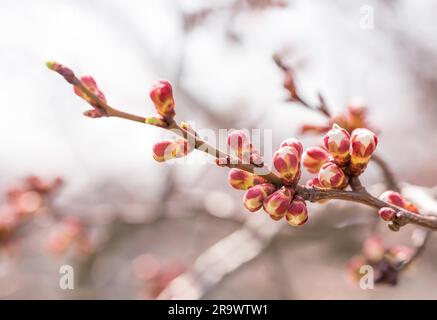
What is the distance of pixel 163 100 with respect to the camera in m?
1.08


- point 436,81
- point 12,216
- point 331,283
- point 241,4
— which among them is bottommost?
point 331,283

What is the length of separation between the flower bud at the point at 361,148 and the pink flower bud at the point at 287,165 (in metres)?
0.15

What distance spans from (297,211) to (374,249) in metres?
1.50

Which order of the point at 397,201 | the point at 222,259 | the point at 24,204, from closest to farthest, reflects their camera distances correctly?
the point at 397,201
the point at 222,259
the point at 24,204

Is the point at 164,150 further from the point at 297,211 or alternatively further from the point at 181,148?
the point at 297,211

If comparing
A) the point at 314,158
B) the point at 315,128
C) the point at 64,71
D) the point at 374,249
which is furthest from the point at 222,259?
the point at 64,71

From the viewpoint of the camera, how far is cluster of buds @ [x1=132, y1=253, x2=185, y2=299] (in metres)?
3.77

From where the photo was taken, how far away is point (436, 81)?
4.14m

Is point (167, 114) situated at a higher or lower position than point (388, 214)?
higher

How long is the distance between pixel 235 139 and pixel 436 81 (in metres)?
3.55

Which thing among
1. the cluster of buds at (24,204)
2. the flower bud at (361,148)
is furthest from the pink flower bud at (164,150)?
the cluster of buds at (24,204)

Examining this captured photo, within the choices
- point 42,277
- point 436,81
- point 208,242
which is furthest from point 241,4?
point 42,277

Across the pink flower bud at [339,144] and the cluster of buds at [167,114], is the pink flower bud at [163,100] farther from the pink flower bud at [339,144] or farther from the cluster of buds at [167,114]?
the pink flower bud at [339,144]
